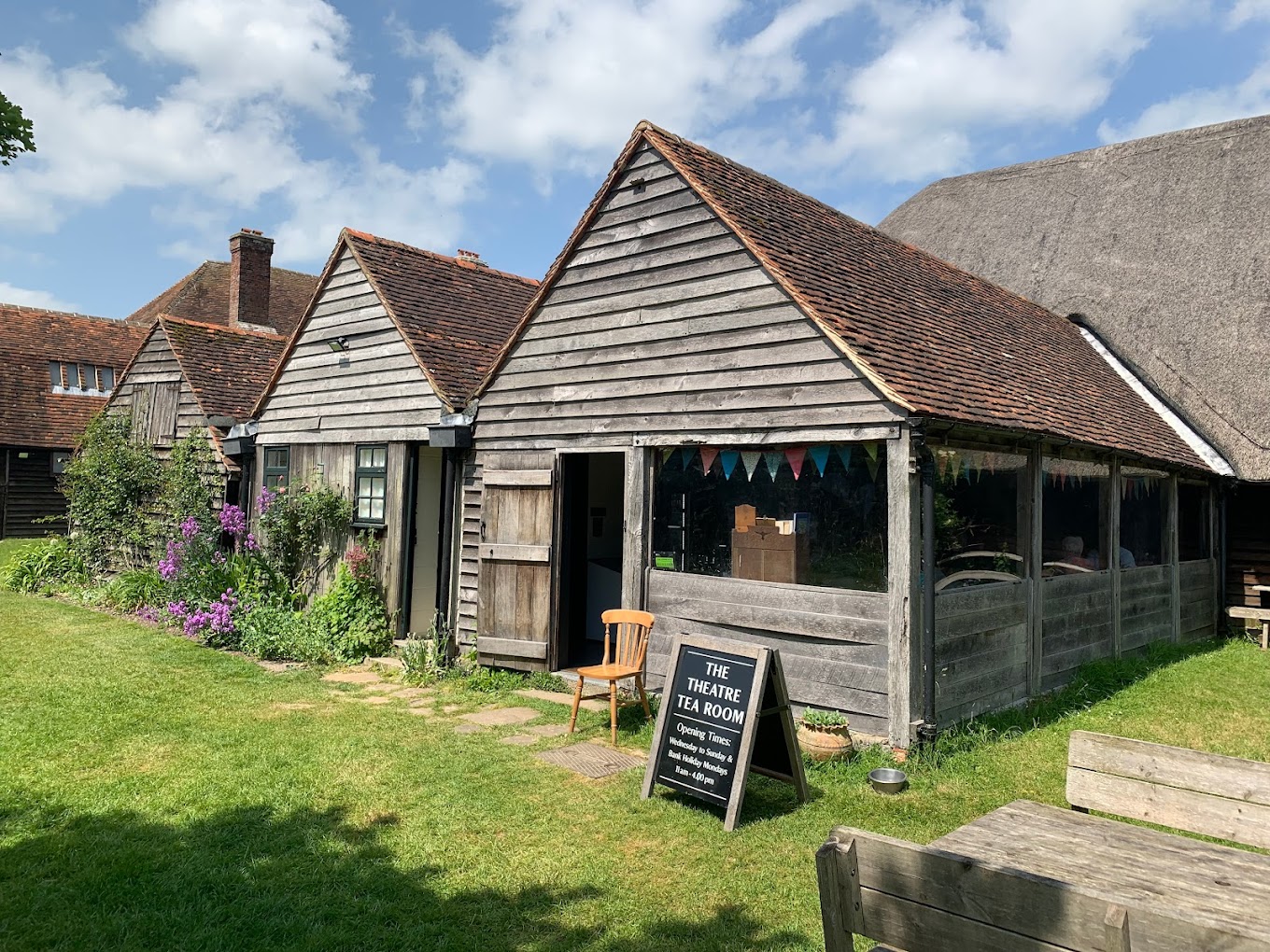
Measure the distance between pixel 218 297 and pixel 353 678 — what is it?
→ 25453mm

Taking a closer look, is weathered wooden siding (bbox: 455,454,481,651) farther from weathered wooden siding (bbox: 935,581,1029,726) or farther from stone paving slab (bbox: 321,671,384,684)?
weathered wooden siding (bbox: 935,581,1029,726)

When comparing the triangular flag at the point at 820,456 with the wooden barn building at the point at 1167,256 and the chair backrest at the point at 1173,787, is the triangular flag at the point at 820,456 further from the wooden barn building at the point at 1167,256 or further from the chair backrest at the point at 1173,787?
the wooden barn building at the point at 1167,256

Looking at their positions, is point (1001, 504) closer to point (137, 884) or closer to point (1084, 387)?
point (1084, 387)

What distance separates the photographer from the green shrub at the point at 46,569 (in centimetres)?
1644

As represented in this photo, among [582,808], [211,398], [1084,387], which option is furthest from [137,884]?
[211,398]

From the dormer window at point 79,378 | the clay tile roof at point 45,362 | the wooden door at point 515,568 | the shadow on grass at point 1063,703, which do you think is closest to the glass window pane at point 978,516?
the shadow on grass at point 1063,703

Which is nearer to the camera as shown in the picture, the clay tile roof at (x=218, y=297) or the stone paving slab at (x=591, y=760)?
the stone paving slab at (x=591, y=760)

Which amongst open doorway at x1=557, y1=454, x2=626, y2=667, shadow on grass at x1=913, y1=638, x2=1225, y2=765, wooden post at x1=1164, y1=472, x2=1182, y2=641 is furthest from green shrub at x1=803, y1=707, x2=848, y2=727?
wooden post at x1=1164, y1=472, x2=1182, y2=641

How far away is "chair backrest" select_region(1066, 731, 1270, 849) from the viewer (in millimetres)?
3273

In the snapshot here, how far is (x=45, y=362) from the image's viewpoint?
25797mm

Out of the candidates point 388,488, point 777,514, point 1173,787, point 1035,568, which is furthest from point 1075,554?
point 388,488

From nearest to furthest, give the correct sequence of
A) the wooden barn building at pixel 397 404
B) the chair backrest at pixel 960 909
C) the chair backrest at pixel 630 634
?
the chair backrest at pixel 960 909 < the chair backrest at pixel 630 634 < the wooden barn building at pixel 397 404

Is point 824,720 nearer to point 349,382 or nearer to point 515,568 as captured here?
point 515,568

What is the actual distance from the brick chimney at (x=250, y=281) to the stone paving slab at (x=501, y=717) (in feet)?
47.8
